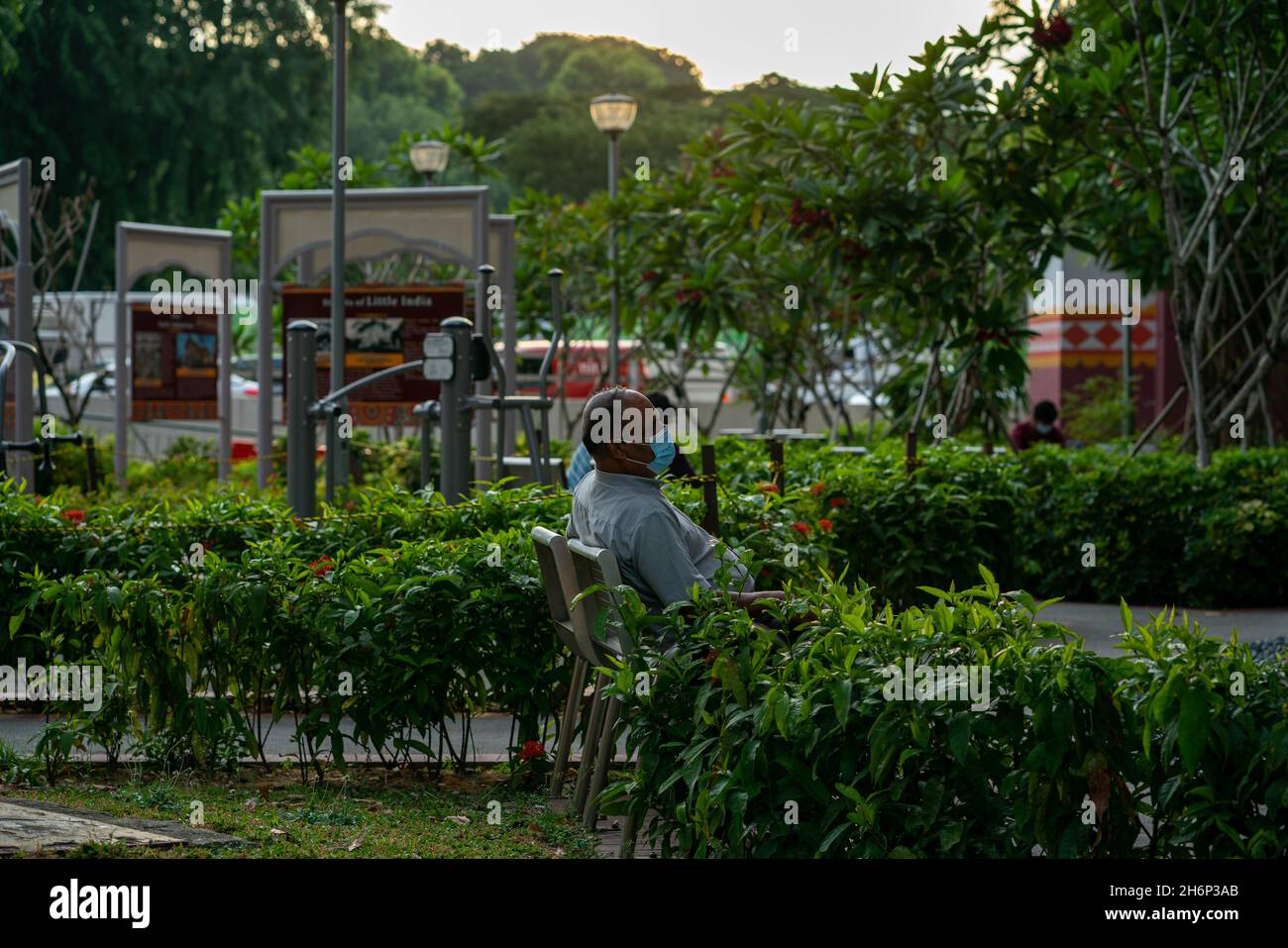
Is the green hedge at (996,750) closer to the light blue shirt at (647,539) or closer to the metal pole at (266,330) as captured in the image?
the light blue shirt at (647,539)

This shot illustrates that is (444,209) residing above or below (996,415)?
above

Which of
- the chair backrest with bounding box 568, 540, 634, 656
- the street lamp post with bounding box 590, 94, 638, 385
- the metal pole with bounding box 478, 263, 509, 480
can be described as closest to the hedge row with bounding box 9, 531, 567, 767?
the chair backrest with bounding box 568, 540, 634, 656

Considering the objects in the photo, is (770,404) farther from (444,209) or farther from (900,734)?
(900,734)

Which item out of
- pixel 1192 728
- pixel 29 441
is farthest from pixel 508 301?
pixel 1192 728

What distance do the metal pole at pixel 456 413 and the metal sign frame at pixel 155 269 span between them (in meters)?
7.66

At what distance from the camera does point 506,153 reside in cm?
6419

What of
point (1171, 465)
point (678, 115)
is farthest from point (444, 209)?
point (678, 115)

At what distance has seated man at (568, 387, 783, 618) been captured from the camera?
5.59 meters

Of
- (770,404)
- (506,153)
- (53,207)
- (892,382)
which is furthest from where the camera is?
(506,153)

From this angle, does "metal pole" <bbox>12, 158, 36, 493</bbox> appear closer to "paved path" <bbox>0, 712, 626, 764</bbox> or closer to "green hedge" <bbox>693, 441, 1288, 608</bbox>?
"green hedge" <bbox>693, 441, 1288, 608</bbox>

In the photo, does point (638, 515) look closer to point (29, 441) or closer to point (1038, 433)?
point (29, 441)

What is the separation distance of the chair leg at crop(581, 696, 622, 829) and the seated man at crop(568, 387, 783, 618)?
0.35m

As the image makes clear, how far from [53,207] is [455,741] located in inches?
1664

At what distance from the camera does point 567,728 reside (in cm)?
638
